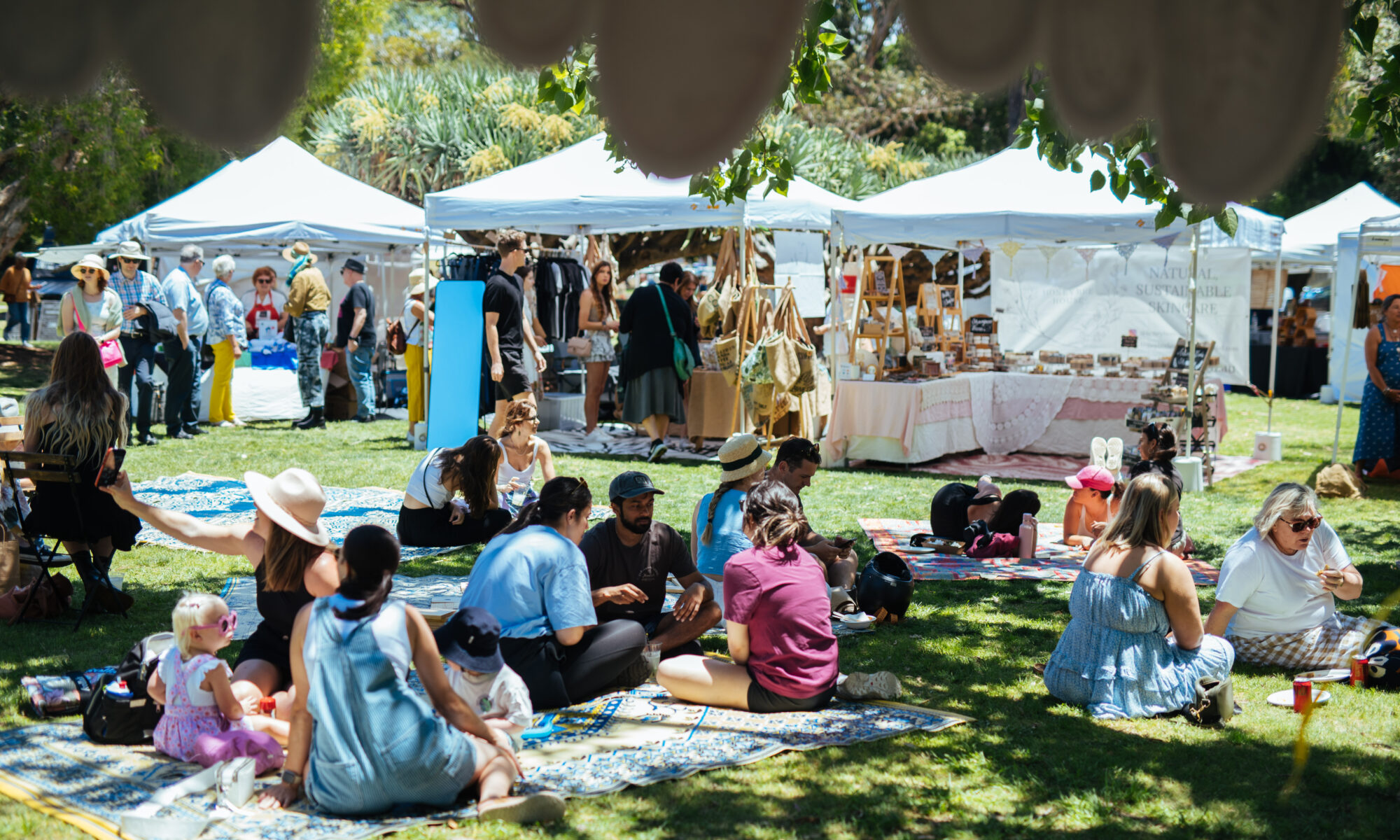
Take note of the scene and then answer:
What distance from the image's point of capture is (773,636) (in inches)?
168

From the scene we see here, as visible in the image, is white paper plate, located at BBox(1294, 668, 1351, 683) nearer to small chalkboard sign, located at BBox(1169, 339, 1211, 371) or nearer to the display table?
the display table

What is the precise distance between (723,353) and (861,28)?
9.48 meters

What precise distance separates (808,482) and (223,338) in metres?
7.74

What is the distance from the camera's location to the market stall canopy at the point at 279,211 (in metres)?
12.3

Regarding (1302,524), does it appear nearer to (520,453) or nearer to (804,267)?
(520,453)

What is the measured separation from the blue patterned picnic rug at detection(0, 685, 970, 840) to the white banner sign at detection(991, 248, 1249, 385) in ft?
25.7

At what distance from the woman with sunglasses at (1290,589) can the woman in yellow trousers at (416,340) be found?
7.43m

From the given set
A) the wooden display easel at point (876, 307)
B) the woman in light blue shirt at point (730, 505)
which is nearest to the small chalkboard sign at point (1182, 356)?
the wooden display easel at point (876, 307)

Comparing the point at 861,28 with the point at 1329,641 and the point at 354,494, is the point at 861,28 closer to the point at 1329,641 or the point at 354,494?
the point at 1329,641

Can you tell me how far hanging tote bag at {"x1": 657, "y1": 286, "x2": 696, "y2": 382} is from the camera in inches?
416

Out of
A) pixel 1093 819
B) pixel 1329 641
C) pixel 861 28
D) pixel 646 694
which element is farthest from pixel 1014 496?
pixel 861 28

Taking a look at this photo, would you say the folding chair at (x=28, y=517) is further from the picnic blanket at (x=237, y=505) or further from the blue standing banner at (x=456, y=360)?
the blue standing banner at (x=456, y=360)

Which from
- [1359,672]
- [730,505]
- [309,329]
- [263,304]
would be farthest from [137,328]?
[1359,672]

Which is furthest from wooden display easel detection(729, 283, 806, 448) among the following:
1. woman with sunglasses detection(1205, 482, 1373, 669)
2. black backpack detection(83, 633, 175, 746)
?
black backpack detection(83, 633, 175, 746)
